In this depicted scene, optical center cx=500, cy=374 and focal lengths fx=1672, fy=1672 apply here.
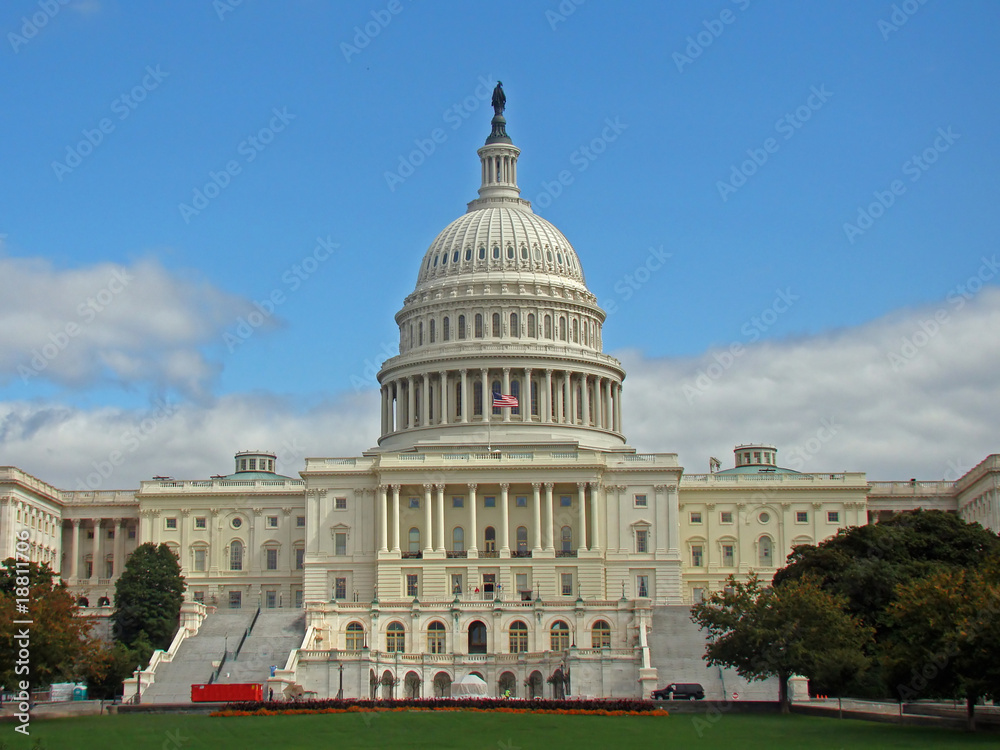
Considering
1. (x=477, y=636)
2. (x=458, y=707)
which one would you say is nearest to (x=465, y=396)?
(x=477, y=636)

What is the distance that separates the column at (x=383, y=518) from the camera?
118500mm

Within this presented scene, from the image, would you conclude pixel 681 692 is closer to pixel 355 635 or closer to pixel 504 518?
pixel 355 635

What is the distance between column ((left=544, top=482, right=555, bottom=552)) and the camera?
118m

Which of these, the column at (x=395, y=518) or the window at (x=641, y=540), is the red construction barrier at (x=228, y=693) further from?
the window at (x=641, y=540)

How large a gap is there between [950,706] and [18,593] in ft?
137

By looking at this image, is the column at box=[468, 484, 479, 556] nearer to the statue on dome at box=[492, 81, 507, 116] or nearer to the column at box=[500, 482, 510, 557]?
the column at box=[500, 482, 510, 557]

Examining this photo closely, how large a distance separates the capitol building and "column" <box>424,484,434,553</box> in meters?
0.25

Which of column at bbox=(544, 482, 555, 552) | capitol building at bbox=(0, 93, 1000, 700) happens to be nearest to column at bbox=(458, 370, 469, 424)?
capitol building at bbox=(0, 93, 1000, 700)

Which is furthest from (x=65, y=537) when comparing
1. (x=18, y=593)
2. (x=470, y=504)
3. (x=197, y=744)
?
(x=197, y=744)

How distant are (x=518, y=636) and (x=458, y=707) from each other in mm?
27187

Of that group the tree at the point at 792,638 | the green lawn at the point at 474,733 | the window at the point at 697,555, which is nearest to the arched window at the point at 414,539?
the window at the point at 697,555

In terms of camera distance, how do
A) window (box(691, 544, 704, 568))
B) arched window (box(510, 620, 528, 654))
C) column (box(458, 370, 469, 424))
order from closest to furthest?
arched window (box(510, 620, 528, 654))
window (box(691, 544, 704, 568))
column (box(458, 370, 469, 424))

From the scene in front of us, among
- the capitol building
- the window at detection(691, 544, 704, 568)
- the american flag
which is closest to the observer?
the capitol building

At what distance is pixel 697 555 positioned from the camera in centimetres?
13088
